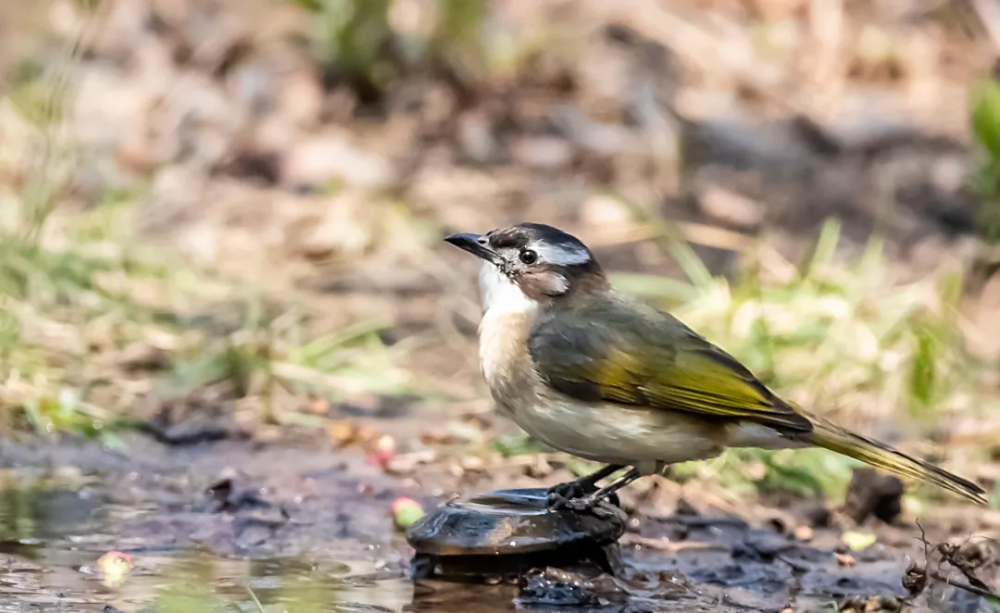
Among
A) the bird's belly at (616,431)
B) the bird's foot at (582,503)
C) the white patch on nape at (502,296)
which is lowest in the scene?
the bird's foot at (582,503)

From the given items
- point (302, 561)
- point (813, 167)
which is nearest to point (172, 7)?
point (813, 167)

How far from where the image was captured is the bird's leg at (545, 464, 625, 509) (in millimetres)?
4902

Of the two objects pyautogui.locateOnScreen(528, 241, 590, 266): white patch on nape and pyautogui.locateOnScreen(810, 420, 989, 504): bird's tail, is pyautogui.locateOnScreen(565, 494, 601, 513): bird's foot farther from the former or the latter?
pyautogui.locateOnScreen(528, 241, 590, 266): white patch on nape

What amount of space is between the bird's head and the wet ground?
2.92ft

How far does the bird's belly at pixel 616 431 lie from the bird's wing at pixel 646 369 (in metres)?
0.05

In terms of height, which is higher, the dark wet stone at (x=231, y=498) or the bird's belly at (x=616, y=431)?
the bird's belly at (x=616, y=431)

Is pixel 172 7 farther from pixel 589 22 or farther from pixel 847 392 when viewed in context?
pixel 847 392

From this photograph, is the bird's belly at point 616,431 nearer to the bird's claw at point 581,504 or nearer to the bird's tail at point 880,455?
the bird's claw at point 581,504

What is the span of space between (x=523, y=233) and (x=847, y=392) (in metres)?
2.30

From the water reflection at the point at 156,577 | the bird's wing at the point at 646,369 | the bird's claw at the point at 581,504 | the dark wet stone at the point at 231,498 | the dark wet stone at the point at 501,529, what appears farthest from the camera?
the dark wet stone at the point at 231,498

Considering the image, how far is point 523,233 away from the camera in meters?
5.40

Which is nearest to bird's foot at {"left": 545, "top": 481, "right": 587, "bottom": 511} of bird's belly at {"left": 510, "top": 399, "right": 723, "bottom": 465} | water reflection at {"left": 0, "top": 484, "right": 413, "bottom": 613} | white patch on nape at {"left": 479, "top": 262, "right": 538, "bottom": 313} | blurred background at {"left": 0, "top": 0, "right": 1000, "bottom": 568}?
bird's belly at {"left": 510, "top": 399, "right": 723, "bottom": 465}

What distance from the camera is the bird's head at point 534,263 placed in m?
5.38

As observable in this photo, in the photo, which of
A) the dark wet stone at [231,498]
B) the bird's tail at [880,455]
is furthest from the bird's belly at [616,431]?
the dark wet stone at [231,498]
